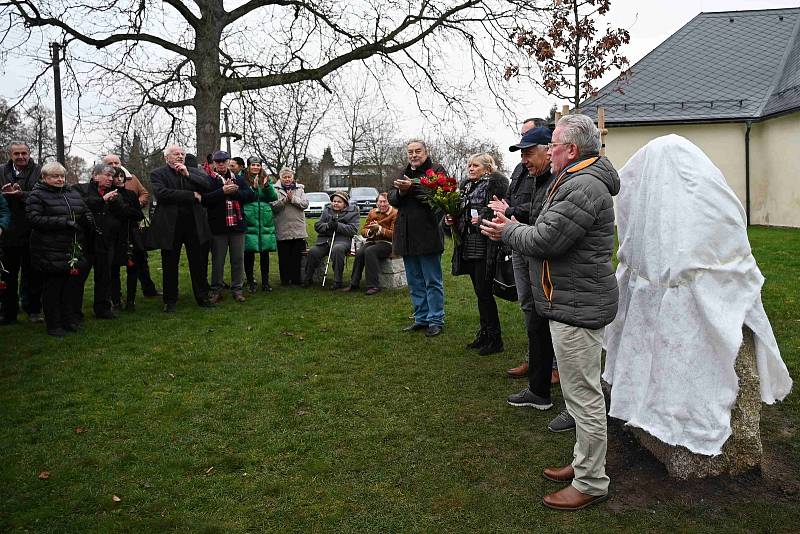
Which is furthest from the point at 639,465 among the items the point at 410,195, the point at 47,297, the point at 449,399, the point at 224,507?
the point at 47,297

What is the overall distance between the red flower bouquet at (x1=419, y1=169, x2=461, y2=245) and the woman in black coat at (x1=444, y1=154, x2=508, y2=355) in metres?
0.08

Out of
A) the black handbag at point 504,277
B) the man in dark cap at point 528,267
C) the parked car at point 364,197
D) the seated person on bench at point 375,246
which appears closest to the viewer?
the man in dark cap at point 528,267

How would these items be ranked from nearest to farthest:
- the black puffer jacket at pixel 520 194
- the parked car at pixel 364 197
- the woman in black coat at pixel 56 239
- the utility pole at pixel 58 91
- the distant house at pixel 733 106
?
the black puffer jacket at pixel 520 194
the woman in black coat at pixel 56 239
the utility pole at pixel 58 91
the distant house at pixel 733 106
the parked car at pixel 364 197

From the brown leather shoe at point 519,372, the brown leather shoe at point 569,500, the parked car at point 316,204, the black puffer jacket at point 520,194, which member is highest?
the parked car at point 316,204

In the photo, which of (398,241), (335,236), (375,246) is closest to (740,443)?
(398,241)

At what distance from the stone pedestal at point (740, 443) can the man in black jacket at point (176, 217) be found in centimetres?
684

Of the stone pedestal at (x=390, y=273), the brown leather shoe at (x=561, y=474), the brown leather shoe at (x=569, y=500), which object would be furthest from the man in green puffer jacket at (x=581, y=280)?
the stone pedestal at (x=390, y=273)

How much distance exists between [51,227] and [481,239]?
4.75m

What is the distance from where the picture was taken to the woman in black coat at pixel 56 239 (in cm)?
734

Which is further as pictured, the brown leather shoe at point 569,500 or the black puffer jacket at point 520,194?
the black puffer jacket at point 520,194

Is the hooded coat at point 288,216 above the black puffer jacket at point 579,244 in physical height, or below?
above

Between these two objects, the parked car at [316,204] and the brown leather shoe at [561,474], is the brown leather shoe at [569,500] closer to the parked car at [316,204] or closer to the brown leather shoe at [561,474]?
the brown leather shoe at [561,474]

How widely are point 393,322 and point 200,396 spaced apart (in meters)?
3.16

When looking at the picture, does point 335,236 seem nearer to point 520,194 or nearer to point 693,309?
point 520,194
